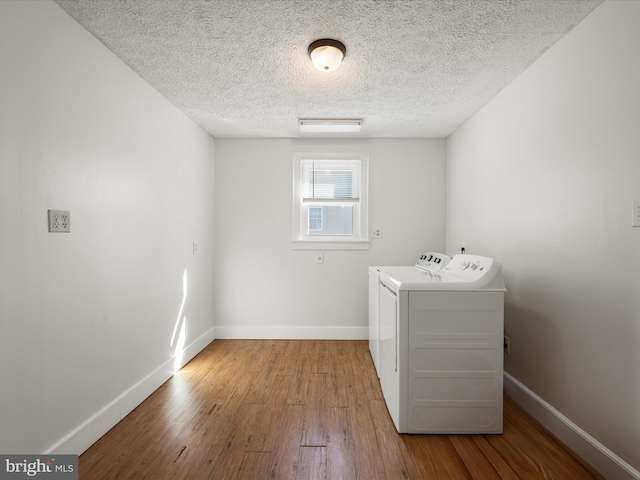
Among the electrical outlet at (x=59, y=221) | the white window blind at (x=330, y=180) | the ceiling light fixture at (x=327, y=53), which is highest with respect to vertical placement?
the ceiling light fixture at (x=327, y=53)

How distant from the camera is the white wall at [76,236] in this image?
1410mm

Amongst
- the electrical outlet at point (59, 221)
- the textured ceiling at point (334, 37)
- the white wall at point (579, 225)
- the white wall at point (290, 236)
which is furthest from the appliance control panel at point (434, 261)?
the electrical outlet at point (59, 221)

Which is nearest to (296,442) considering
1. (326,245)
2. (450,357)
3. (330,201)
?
(450,357)

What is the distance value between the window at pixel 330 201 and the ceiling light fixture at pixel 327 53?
183 cm

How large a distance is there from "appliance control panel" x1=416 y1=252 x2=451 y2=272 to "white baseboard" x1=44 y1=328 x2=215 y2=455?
2404mm

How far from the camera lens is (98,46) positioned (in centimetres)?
191

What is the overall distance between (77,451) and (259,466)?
96 centimetres

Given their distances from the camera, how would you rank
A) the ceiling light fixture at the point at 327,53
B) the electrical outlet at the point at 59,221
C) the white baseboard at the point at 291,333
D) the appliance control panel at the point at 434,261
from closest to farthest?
the electrical outlet at the point at 59,221, the ceiling light fixture at the point at 327,53, the appliance control panel at the point at 434,261, the white baseboard at the point at 291,333

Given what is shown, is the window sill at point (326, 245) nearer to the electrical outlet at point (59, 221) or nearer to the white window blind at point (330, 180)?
the white window blind at point (330, 180)

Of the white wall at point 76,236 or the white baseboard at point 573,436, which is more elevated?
the white wall at point 76,236

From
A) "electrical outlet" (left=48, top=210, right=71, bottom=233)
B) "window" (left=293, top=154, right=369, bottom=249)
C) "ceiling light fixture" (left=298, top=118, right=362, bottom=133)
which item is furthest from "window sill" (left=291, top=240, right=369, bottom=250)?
"electrical outlet" (left=48, top=210, right=71, bottom=233)

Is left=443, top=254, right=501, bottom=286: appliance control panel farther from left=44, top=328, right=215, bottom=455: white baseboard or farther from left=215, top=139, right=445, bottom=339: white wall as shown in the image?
left=44, top=328, right=215, bottom=455: white baseboard

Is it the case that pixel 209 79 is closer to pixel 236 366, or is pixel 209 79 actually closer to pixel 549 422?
pixel 236 366

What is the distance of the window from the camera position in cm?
381
